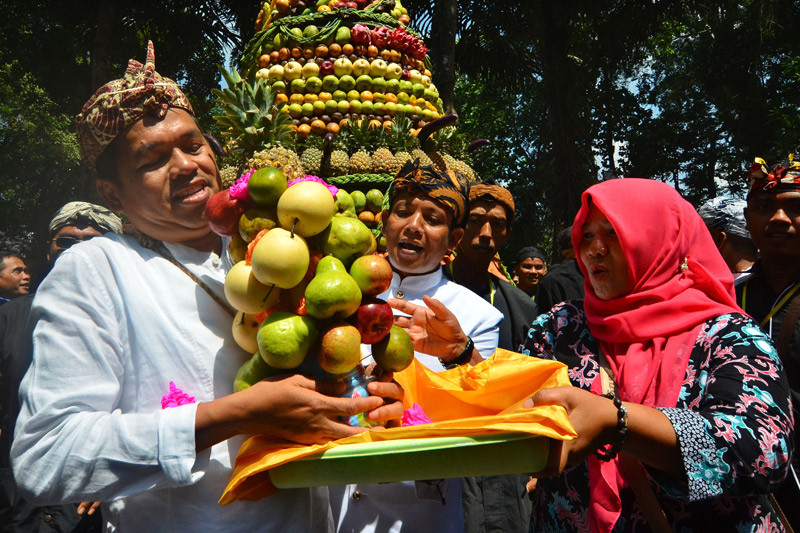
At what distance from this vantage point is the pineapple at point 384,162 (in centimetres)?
371

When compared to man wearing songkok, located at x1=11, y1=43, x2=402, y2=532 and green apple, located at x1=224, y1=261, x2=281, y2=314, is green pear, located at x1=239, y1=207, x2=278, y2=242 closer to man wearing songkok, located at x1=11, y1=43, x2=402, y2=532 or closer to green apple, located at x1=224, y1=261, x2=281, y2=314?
green apple, located at x1=224, y1=261, x2=281, y2=314

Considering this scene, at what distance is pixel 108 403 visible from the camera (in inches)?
61.8

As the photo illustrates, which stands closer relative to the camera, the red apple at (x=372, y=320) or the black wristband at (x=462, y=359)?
the red apple at (x=372, y=320)

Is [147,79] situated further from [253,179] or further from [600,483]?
[600,483]

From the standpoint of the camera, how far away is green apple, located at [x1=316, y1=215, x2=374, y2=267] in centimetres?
166

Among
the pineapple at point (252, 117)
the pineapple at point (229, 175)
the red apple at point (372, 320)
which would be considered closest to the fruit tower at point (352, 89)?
the pineapple at point (229, 175)

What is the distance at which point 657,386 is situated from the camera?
1.98 m

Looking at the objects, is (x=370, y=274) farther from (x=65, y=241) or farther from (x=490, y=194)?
(x=65, y=241)

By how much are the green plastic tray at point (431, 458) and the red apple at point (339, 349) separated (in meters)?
0.20

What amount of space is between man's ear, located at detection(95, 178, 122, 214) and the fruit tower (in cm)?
185

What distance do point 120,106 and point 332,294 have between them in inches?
35.1

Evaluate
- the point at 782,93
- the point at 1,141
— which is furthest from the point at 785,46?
the point at 1,141

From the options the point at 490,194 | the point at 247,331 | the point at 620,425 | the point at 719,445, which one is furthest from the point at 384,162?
the point at 719,445

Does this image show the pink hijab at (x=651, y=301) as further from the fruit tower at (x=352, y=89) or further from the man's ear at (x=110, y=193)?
the fruit tower at (x=352, y=89)
